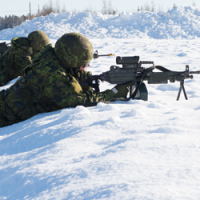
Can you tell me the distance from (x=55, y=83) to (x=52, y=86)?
2.1 inches

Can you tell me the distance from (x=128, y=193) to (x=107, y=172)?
0.94 feet

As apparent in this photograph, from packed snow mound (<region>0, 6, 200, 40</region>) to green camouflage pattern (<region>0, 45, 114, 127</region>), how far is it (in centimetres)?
1389

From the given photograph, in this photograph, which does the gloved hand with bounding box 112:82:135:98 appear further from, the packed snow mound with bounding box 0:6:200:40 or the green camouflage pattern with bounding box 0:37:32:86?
the packed snow mound with bounding box 0:6:200:40

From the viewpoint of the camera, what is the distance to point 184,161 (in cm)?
166


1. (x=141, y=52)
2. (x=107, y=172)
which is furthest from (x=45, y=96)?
(x=141, y=52)

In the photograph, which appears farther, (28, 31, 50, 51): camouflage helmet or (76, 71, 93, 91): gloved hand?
(28, 31, 50, 51): camouflage helmet

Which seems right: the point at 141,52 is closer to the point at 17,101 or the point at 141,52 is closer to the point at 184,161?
the point at 17,101

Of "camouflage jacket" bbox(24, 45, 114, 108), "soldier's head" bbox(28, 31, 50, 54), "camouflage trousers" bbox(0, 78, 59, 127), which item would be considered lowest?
"camouflage trousers" bbox(0, 78, 59, 127)

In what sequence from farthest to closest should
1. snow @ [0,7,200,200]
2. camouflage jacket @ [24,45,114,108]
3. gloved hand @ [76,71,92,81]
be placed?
gloved hand @ [76,71,92,81] → camouflage jacket @ [24,45,114,108] → snow @ [0,7,200,200]

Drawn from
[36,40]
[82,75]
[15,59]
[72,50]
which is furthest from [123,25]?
[72,50]

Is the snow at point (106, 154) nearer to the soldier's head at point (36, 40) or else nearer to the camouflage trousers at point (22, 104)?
the camouflage trousers at point (22, 104)

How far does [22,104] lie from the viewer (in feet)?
11.5

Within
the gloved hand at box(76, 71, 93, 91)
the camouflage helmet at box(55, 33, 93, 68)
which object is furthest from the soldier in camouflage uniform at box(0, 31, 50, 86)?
the camouflage helmet at box(55, 33, 93, 68)

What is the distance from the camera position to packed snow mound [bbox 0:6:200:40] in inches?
694
